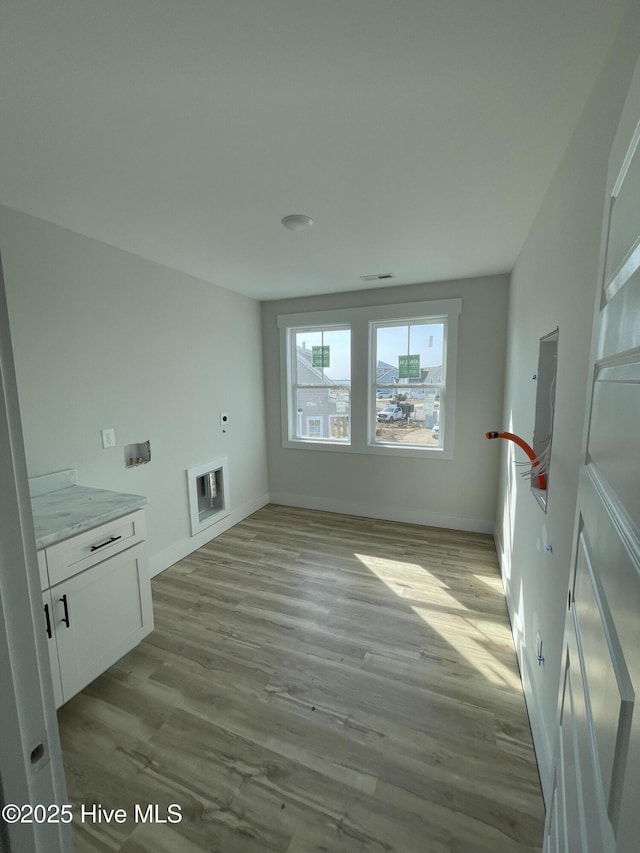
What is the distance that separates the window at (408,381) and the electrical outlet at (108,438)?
2459 mm

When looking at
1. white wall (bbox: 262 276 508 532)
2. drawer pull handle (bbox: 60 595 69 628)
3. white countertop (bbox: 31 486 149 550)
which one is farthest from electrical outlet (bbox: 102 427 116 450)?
white wall (bbox: 262 276 508 532)

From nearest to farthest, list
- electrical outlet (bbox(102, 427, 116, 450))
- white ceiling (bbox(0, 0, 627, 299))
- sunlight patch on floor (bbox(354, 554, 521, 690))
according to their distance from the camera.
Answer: white ceiling (bbox(0, 0, 627, 299)) < sunlight patch on floor (bbox(354, 554, 521, 690)) < electrical outlet (bbox(102, 427, 116, 450))

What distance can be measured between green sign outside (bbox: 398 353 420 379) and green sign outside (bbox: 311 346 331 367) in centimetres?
81

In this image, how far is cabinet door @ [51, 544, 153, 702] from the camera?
5.23 feet

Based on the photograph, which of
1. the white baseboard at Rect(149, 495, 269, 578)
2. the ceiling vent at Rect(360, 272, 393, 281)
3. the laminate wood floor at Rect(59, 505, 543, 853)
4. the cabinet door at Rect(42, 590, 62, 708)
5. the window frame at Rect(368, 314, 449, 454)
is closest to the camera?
the laminate wood floor at Rect(59, 505, 543, 853)

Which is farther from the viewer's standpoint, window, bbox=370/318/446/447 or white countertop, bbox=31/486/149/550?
window, bbox=370/318/446/447

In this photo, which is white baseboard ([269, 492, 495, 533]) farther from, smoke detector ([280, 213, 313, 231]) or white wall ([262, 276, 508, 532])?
smoke detector ([280, 213, 313, 231])

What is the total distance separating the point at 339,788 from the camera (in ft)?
4.41

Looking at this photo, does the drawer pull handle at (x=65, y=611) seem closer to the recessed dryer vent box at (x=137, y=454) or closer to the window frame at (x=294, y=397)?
the recessed dryer vent box at (x=137, y=454)

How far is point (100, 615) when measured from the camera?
1.76 meters

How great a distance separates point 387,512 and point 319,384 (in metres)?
1.64

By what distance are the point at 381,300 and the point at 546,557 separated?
2.86 m

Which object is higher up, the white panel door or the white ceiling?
the white ceiling

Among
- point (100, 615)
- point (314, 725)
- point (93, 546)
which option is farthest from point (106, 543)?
point (314, 725)
